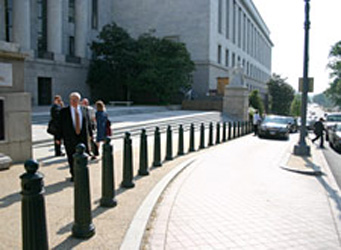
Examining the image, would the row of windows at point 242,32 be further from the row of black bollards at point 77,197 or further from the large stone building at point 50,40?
the row of black bollards at point 77,197

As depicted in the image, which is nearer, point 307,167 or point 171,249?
point 171,249

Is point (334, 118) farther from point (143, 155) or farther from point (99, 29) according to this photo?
point (99, 29)

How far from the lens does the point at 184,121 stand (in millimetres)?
21812

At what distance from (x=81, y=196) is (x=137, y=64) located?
30.1m

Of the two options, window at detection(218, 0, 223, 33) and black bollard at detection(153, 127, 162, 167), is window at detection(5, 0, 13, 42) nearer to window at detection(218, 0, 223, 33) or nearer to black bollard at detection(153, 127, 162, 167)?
black bollard at detection(153, 127, 162, 167)

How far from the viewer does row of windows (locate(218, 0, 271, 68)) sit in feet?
173

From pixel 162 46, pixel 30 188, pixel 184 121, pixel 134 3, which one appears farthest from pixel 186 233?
pixel 134 3

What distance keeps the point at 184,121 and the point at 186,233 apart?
17630mm

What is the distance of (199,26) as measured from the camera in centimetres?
4356

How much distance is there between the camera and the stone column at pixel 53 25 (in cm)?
3033

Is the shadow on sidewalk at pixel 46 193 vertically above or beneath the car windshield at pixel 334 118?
beneath

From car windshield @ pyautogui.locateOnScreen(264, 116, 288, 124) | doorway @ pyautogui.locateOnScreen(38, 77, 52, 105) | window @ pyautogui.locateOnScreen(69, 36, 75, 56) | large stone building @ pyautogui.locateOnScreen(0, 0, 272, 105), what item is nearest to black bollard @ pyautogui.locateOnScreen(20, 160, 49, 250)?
large stone building @ pyautogui.locateOnScreen(0, 0, 272, 105)

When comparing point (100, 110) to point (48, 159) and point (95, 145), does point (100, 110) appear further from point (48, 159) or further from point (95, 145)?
point (48, 159)

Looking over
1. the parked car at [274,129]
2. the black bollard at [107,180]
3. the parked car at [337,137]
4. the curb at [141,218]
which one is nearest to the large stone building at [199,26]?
the parked car at [274,129]
